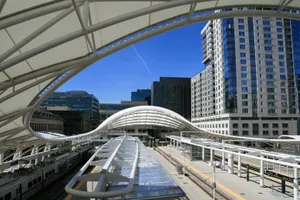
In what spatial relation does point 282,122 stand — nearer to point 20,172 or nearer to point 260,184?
point 260,184

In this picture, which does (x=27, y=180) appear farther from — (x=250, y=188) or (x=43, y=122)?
(x=43, y=122)

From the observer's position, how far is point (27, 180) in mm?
20375

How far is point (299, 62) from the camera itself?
75.8 m

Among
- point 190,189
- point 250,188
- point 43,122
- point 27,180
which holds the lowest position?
point 190,189

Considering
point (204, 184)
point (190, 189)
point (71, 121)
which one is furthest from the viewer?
point (71, 121)

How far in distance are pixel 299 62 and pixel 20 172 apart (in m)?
80.1

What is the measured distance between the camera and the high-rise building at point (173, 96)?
146 m

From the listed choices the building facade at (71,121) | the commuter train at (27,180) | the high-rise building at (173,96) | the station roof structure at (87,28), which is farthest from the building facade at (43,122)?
the high-rise building at (173,96)

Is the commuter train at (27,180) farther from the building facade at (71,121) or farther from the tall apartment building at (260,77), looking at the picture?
the building facade at (71,121)

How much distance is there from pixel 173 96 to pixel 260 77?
7651 centimetres

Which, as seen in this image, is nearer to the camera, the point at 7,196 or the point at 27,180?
the point at 7,196

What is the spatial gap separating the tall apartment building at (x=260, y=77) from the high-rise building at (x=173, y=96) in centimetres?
6934

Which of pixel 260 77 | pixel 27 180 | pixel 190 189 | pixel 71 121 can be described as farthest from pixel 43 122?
pixel 260 77

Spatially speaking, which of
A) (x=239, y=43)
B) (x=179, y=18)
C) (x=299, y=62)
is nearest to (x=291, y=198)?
(x=179, y=18)
